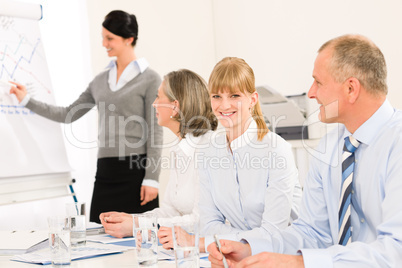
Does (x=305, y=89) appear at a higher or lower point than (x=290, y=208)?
higher

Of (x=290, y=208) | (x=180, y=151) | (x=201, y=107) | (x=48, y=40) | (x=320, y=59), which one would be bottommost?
(x=290, y=208)

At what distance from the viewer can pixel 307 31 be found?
438cm

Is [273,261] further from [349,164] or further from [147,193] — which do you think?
[147,193]

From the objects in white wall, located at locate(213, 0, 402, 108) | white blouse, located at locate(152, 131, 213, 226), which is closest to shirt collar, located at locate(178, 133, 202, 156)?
white blouse, located at locate(152, 131, 213, 226)

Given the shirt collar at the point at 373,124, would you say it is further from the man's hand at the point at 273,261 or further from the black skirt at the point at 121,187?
the black skirt at the point at 121,187

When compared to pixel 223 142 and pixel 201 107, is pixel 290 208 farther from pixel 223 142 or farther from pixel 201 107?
pixel 201 107

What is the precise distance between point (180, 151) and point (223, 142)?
0.86 ft

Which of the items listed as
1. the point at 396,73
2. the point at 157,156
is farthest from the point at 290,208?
the point at 396,73

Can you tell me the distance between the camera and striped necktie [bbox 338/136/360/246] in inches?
49.6

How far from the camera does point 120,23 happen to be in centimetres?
285

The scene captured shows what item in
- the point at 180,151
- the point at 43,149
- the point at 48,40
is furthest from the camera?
the point at 48,40

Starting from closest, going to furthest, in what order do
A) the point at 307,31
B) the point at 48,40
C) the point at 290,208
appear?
the point at 290,208 < the point at 48,40 < the point at 307,31

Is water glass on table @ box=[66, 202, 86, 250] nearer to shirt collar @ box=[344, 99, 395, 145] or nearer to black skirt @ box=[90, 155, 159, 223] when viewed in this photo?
shirt collar @ box=[344, 99, 395, 145]

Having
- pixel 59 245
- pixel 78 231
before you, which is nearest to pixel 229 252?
pixel 59 245
